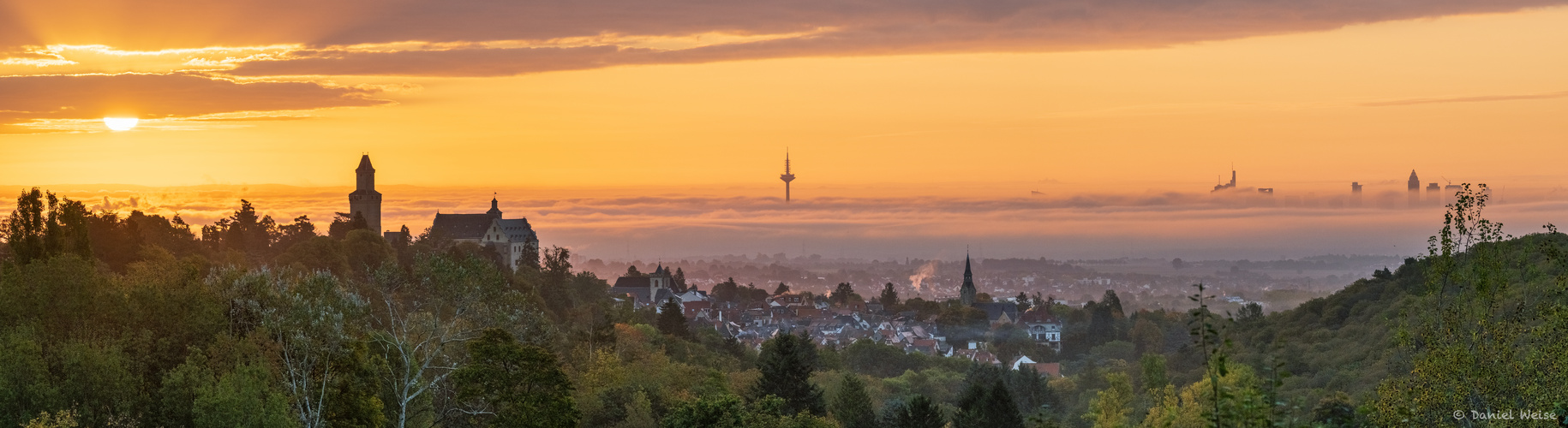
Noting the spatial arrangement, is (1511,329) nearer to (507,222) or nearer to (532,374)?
(532,374)

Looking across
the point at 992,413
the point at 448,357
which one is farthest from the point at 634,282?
the point at 448,357

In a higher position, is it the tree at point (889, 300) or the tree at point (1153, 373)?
the tree at point (1153, 373)

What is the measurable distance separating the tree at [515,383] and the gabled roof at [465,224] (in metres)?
94.2

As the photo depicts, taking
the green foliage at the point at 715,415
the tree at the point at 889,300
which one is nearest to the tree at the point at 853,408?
the green foliage at the point at 715,415

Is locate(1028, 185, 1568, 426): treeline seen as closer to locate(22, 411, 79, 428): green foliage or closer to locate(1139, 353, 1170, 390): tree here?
locate(1139, 353, 1170, 390): tree

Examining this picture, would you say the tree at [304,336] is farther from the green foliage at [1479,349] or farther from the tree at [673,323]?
the tree at [673,323]

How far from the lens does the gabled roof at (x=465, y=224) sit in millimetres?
124625

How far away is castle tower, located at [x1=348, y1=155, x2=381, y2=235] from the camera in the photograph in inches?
→ 4368

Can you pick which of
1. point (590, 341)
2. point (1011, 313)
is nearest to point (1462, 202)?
point (590, 341)

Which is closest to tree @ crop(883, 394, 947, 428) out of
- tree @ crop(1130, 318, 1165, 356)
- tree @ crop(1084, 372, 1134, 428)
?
tree @ crop(1084, 372, 1134, 428)

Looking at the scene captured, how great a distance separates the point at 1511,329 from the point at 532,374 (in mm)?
21863

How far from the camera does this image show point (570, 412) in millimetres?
32250

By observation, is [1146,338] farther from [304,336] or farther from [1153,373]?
[304,336]

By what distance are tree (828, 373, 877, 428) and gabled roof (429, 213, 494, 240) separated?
3212 inches
